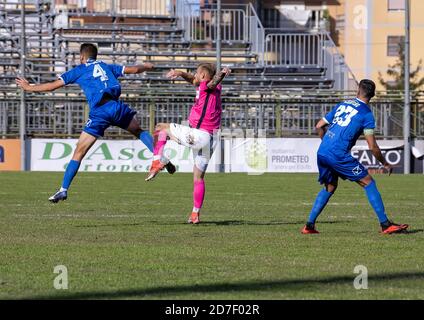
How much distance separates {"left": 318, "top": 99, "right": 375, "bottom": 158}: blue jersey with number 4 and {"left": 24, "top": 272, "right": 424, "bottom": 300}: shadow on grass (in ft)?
11.7

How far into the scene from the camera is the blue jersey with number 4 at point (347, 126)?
1189 centimetres

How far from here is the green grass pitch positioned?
7766 mm

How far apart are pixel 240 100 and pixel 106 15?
34.7ft

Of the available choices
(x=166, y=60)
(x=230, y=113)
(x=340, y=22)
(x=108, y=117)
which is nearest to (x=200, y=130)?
(x=108, y=117)

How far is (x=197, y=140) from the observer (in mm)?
13312

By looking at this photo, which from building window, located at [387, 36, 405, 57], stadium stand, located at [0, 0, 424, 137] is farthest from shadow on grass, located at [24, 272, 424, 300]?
building window, located at [387, 36, 405, 57]

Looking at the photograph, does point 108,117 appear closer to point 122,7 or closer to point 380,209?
point 380,209

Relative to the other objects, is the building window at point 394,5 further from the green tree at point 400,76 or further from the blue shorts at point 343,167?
the blue shorts at point 343,167

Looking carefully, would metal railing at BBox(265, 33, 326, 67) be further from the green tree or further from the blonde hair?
the blonde hair

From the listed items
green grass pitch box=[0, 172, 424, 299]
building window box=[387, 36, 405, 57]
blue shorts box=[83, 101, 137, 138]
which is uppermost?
building window box=[387, 36, 405, 57]

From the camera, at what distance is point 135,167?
109ft

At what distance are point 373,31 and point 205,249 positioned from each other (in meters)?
64.2
